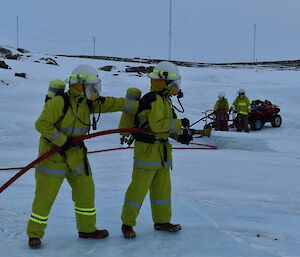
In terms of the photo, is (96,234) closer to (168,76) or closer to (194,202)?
(168,76)

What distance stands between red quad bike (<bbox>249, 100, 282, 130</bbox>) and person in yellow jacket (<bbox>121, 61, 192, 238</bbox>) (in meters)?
12.6

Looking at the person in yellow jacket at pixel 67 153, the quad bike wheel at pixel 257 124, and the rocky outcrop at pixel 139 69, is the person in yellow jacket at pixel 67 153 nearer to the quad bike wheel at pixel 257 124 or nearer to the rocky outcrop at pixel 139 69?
the quad bike wheel at pixel 257 124

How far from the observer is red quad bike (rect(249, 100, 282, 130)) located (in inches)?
664

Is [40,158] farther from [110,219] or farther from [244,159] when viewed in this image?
[244,159]

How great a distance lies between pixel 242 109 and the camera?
15.9m

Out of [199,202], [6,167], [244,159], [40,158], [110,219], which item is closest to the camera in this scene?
[40,158]

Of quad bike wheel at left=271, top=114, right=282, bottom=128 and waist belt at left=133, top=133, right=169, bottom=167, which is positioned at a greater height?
waist belt at left=133, top=133, right=169, bottom=167

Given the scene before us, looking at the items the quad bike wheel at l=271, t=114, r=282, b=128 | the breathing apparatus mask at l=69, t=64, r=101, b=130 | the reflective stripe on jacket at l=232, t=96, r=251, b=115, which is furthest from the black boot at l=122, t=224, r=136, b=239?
the quad bike wheel at l=271, t=114, r=282, b=128

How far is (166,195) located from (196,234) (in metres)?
0.46

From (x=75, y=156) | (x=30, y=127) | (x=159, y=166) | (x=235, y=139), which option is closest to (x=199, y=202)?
(x=159, y=166)

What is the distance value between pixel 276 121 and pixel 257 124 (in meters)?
1.01

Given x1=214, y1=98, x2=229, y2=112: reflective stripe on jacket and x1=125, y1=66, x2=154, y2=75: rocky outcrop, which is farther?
x1=125, y1=66, x2=154, y2=75: rocky outcrop

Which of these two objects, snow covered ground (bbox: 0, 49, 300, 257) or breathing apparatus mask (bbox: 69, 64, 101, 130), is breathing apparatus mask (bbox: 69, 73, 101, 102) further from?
snow covered ground (bbox: 0, 49, 300, 257)

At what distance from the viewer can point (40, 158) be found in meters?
4.16
